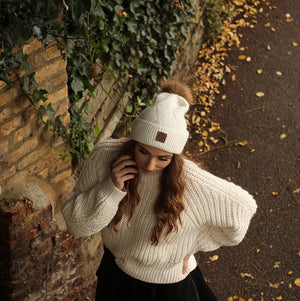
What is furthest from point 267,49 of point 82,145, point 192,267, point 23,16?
point 23,16

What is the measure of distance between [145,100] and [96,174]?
218 cm

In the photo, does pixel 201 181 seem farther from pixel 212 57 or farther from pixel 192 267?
pixel 212 57

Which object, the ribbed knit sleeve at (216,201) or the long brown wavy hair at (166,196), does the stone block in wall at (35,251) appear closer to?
the long brown wavy hair at (166,196)

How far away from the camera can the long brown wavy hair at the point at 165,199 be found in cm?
259

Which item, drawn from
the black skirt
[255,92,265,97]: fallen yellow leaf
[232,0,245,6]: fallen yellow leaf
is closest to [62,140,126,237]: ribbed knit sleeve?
the black skirt

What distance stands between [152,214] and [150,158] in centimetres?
41

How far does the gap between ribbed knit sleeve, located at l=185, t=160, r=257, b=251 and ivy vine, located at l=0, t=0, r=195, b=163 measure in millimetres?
1049

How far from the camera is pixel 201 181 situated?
2.66m

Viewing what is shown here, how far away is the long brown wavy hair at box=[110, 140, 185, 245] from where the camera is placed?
8.51 ft

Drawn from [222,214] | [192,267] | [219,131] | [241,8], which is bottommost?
[219,131]

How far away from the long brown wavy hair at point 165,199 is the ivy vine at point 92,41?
76cm

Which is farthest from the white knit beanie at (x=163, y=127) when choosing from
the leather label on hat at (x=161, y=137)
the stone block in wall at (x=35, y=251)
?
the stone block in wall at (x=35, y=251)

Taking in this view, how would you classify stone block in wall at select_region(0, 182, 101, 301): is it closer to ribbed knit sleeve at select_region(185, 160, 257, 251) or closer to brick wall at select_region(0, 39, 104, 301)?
brick wall at select_region(0, 39, 104, 301)

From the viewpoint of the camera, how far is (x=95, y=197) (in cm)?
269
